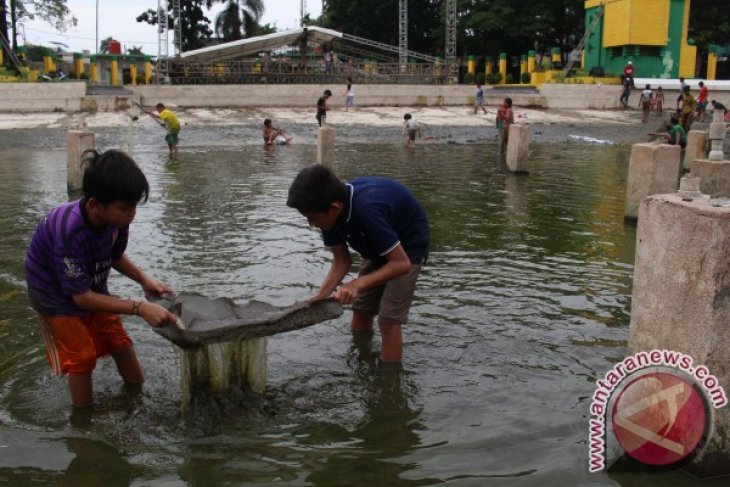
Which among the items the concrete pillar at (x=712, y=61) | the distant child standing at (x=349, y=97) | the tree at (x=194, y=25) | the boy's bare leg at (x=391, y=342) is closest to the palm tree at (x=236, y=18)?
the tree at (x=194, y=25)

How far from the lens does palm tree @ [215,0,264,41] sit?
164ft

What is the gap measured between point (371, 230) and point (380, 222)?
0.07m

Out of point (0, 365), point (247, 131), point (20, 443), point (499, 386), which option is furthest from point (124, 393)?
point (247, 131)

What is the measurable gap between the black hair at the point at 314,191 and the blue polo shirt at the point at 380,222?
8.3 inches

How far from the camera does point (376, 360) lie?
5.47 metres

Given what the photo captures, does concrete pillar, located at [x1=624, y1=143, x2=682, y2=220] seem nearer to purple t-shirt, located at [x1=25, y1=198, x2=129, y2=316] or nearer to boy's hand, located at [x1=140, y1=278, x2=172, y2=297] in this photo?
boy's hand, located at [x1=140, y1=278, x2=172, y2=297]

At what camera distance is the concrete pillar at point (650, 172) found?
1016cm

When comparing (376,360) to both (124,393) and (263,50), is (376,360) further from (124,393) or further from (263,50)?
(263,50)

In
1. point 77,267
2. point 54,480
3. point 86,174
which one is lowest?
point 54,480

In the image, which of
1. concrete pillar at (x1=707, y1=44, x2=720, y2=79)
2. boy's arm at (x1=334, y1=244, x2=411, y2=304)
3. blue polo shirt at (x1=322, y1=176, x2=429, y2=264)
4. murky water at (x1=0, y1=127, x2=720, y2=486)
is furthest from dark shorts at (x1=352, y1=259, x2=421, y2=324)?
concrete pillar at (x1=707, y1=44, x2=720, y2=79)

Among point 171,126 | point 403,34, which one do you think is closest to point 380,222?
point 171,126

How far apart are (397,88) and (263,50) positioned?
385 inches

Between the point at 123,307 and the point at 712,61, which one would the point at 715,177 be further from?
the point at 712,61

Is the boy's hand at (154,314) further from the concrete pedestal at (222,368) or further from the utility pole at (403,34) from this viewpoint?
the utility pole at (403,34)
